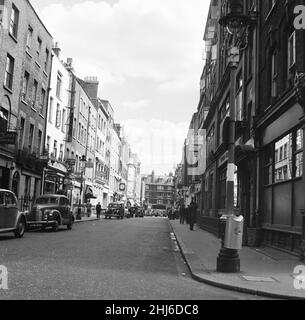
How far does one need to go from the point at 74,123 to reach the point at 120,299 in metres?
39.8

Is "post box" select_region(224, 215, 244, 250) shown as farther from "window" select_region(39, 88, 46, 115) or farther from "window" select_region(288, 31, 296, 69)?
"window" select_region(39, 88, 46, 115)

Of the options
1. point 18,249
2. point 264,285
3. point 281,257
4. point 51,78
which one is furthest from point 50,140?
point 264,285

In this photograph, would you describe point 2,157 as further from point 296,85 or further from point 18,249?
point 296,85

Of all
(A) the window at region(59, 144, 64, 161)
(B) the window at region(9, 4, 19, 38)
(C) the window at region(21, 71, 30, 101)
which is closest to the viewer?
(B) the window at region(9, 4, 19, 38)

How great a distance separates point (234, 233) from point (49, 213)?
14336 mm

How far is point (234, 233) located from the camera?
10.8 meters

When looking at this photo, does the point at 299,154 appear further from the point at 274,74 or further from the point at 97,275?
the point at 97,275

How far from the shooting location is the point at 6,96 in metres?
27.3

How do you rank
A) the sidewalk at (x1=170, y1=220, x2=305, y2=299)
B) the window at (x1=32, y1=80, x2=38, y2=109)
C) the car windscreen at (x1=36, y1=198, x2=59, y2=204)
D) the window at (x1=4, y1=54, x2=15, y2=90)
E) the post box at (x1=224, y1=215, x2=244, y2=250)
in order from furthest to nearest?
the window at (x1=32, y1=80, x2=38, y2=109)
the window at (x1=4, y1=54, x2=15, y2=90)
the car windscreen at (x1=36, y1=198, x2=59, y2=204)
the post box at (x1=224, y1=215, x2=244, y2=250)
the sidewalk at (x1=170, y1=220, x2=305, y2=299)

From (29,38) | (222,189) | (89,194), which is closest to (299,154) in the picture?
(222,189)

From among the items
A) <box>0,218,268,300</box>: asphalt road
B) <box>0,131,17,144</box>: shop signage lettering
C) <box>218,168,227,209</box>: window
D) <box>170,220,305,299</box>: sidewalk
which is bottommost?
<box>0,218,268,300</box>: asphalt road

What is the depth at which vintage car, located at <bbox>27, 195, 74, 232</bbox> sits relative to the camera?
2291 centimetres

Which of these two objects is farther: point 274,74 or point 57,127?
point 57,127

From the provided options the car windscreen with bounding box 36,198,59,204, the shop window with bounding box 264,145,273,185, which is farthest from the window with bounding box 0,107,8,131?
the shop window with bounding box 264,145,273,185
